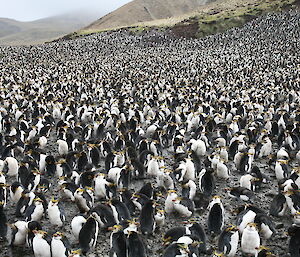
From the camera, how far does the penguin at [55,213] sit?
21.3ft

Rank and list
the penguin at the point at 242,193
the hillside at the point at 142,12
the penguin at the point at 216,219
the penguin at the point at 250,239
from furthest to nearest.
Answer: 1. the hillside at the point at 142,12
2. the penguin at the point at 242,193
3. the penguin at the point at 216,219
4. the penguin at the point at 250,239

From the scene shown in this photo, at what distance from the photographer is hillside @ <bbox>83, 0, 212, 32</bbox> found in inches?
3753

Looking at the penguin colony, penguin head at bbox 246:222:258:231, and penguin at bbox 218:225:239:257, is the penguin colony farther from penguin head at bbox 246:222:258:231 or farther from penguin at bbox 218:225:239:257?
penguin head at bbox 246:222:258:231

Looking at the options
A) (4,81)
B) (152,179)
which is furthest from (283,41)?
(152,179)

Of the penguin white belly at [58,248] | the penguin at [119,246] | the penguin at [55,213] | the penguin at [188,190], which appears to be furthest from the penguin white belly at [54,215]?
the penguin at [188,190]

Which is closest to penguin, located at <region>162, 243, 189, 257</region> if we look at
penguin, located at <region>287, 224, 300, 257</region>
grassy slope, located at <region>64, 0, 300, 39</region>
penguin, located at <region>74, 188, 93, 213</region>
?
penguin, located at <region>287, 224, 300, 257</region>

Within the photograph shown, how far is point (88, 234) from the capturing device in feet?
19.2

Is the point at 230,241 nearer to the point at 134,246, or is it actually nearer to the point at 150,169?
the point at 134,246

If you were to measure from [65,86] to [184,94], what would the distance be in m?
7.54

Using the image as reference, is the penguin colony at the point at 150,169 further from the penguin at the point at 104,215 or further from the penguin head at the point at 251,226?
the penguin head at the point at 251,226

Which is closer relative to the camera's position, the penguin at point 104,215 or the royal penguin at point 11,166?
the penguin at point 104,215

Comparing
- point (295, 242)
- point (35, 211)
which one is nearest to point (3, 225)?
point (35, 211)

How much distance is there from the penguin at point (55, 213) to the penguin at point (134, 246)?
1.90m

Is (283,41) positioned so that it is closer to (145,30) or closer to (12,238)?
(145,30)
